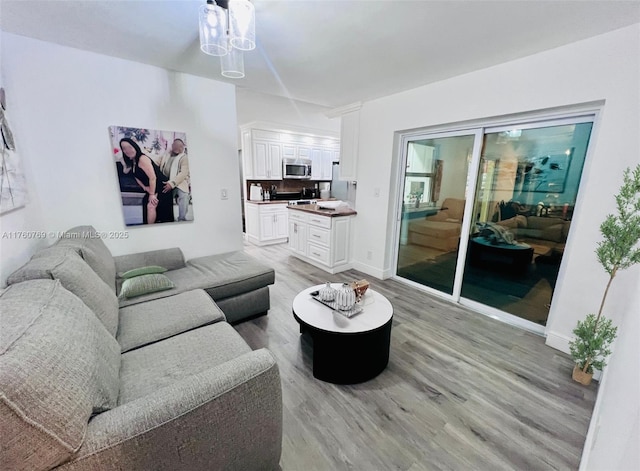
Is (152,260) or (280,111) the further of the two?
(280,111)

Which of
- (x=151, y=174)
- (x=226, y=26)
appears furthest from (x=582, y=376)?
(x=151, y=174)

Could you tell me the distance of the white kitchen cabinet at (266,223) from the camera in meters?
5.25

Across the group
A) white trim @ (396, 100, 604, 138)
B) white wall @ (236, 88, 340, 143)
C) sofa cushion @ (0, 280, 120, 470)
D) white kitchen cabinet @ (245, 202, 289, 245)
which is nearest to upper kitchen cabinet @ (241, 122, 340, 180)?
white wall @ (236, 88, 340, 143)

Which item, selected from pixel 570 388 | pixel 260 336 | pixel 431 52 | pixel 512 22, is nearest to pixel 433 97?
pixel 431 52

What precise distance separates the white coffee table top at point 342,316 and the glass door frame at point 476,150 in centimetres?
141

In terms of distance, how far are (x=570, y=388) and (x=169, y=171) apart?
3.91m

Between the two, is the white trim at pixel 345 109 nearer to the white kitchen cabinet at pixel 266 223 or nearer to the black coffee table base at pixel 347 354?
the white kitchen cabinet at pixel 266 223

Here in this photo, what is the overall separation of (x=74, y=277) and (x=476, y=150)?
341 cm

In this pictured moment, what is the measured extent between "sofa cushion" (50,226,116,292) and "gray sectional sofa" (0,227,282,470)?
177 millimetres

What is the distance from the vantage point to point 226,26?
1.50 m

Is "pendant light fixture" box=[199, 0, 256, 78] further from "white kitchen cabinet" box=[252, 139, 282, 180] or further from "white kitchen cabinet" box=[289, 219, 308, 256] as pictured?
"white kitchen cabinet" box=[252, 139, 282, 180]

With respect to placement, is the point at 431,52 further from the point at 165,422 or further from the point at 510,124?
the point at 165,422

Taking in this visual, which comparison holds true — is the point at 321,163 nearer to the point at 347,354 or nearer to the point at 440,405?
the point at 347,354

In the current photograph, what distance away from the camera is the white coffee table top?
177 centimetres
